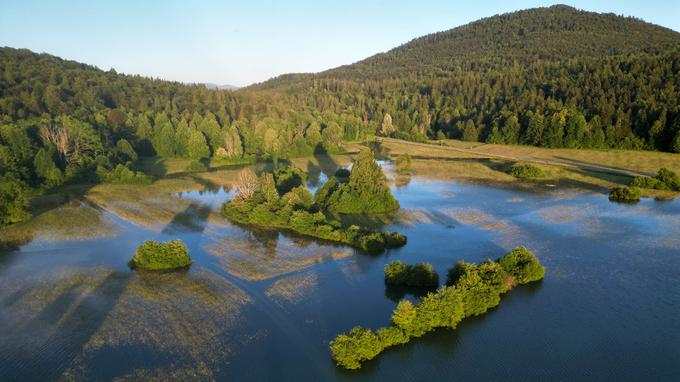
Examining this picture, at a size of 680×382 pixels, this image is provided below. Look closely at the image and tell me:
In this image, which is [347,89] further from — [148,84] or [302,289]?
[302,289]

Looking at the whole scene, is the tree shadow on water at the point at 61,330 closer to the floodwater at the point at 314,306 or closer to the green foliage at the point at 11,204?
the floodwater at the point at 314,306

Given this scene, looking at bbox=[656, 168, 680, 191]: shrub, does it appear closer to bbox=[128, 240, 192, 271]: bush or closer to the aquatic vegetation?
the aquatic vegetation

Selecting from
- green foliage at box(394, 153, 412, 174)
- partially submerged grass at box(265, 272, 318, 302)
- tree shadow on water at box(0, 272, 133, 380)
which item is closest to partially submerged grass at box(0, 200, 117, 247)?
tree shadow on water at box(0, 272, 133, 380)

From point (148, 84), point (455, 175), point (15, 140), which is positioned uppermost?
point (148, 84)

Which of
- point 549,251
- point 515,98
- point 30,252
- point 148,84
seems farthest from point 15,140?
point 515,98

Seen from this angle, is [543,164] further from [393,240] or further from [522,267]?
[522,267]

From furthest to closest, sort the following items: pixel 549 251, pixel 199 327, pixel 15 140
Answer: pixel 15 140 → pixel 549 251 → pixel 199 327
